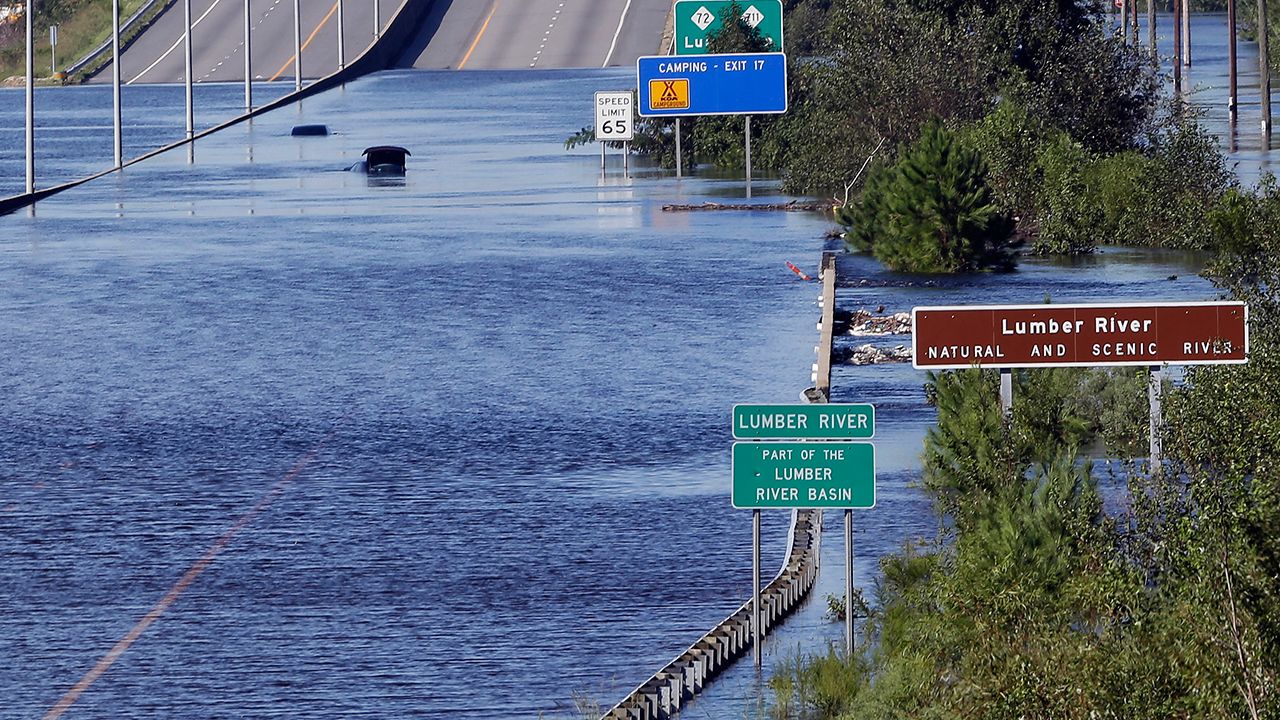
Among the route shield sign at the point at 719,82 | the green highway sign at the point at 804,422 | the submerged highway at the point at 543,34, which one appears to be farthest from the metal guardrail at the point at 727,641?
the submerged highway at the point at 543,34

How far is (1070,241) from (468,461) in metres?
24.2

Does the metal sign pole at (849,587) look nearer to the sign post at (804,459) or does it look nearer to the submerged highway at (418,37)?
the sign post at (804,459)

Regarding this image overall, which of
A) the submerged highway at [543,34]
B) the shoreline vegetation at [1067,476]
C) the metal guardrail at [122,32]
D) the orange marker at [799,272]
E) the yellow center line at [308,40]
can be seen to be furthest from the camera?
the metal guardrail at [122,32]

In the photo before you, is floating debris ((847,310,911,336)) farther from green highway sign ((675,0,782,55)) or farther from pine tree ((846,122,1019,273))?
green highway sign ((675,0,782,55))

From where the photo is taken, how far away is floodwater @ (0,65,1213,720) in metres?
20.0

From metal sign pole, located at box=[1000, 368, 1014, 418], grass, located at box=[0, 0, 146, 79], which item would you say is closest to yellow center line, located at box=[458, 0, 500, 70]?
grass, located at box=[0, 0, 146, 79]

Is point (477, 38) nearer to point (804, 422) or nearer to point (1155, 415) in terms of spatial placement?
point (1155, 415)

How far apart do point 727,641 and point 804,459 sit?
2543mm

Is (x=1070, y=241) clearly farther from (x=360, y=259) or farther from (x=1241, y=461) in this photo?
(x=1241, y=461)

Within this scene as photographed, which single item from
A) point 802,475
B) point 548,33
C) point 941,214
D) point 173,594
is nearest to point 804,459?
point 802,475

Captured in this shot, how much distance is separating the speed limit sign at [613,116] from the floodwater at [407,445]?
1091 cm

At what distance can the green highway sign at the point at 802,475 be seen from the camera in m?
17.2

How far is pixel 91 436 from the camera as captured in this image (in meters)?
31.5

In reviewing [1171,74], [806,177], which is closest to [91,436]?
[806,177]
